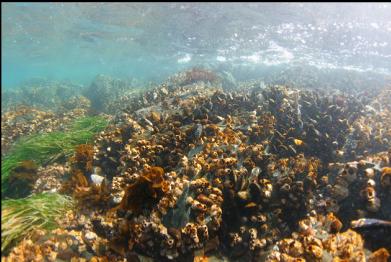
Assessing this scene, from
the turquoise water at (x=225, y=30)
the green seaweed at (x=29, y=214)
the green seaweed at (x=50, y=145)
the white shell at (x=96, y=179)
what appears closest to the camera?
the green seaweed at (x=29, y=214)

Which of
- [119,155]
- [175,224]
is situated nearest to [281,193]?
[175,224]

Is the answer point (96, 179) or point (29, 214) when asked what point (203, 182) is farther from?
point (29, 214)

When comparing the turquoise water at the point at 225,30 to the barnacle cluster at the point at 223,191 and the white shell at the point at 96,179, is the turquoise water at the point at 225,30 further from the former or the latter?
the white shell at the point at 96,179

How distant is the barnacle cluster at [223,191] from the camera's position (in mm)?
3465

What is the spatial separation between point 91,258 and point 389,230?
3.53 meters

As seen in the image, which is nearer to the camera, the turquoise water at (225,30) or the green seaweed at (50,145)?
the green seaweed at (50,145)

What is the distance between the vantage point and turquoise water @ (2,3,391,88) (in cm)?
1889

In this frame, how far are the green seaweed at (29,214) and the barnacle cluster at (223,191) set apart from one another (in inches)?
9.6

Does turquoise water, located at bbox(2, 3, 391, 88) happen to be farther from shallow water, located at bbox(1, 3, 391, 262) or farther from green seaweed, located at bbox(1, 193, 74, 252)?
green seaweed, located at bbox(1, 193, 74, 252)

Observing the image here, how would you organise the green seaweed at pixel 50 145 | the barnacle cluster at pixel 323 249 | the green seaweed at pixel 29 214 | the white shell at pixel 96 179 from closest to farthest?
the green seaweed at pixel 29 214, the barnacle cluster at pixel 323 249, the white shell at pixel 96 179, the green seaweed at pixel 50 145

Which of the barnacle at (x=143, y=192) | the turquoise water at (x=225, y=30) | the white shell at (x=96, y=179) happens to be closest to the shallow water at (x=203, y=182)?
the barnacle at (x=143, y=192)

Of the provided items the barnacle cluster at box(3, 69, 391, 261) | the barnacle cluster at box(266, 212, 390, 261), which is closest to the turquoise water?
the barnacle cluster at box(3, 69, 391, 261)

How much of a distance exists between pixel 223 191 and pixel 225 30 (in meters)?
22.4

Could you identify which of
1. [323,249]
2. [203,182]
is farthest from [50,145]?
[323,249]
